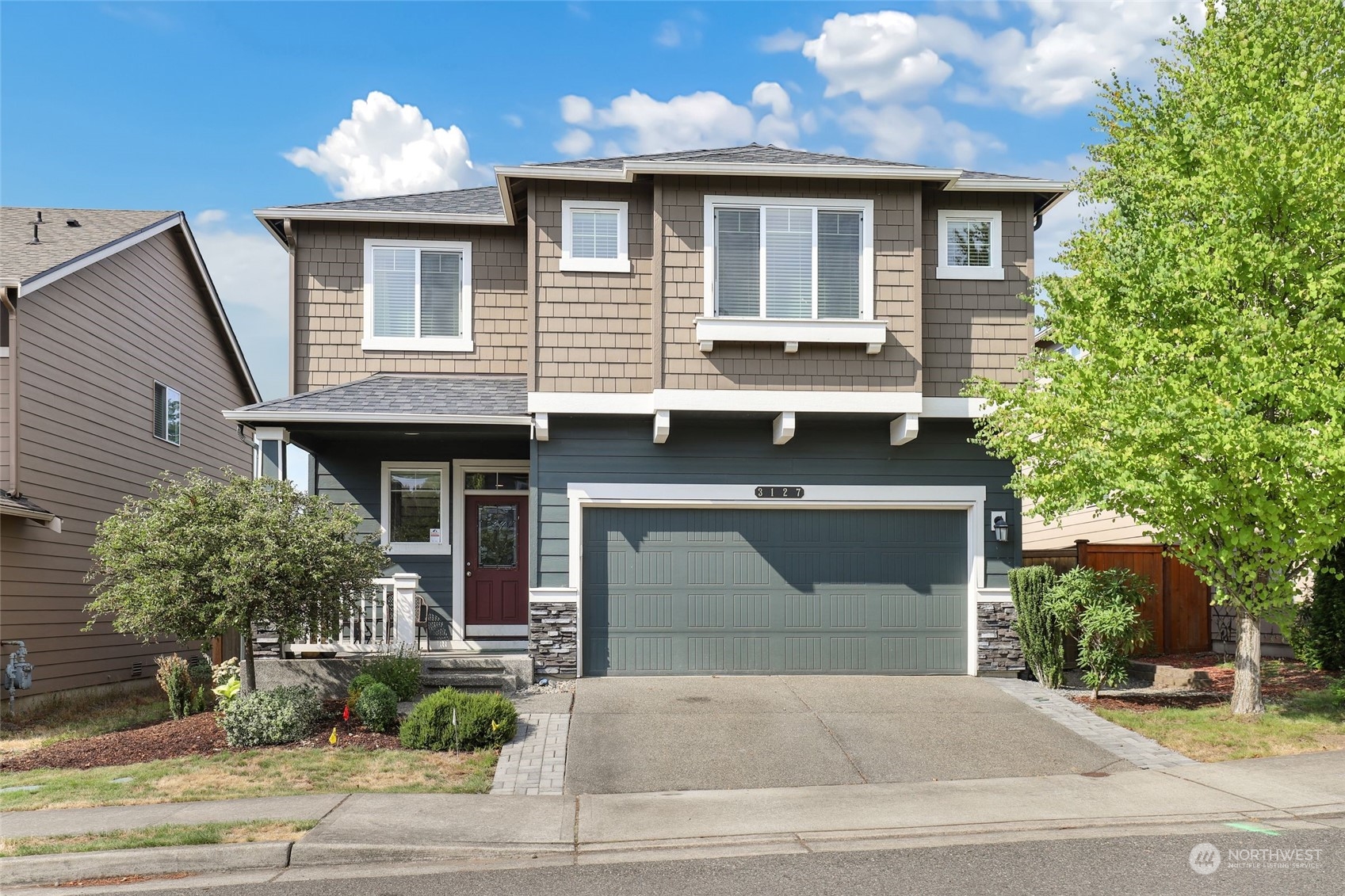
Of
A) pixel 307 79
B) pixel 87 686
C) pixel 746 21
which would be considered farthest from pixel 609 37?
pixel 87 686

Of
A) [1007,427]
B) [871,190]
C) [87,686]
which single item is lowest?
[87,686]

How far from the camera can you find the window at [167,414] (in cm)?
1720

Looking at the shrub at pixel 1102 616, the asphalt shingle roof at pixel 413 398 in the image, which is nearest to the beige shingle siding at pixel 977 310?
the shrub at pixel 1102 616

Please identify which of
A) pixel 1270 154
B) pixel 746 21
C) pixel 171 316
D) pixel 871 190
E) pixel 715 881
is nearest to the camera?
pixel 715 881

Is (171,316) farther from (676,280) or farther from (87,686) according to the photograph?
(676,280)

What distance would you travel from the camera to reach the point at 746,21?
1380 cm

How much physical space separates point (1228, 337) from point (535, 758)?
7.69 metres

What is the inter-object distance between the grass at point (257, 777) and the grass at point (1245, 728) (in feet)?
21.5

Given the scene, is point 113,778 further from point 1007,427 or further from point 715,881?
point 1007,427

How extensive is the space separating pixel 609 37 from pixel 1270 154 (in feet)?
27.8

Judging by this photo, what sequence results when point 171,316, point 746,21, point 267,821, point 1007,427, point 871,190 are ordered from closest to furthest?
point 267,821
point 1007,427
point 871,190
point 746,21
point 171,316

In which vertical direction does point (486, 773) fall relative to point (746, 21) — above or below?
below

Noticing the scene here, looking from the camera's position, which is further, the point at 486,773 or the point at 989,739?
the point at 989,739

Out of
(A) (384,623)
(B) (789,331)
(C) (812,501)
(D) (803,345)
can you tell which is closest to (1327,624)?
(C) (812,501)
